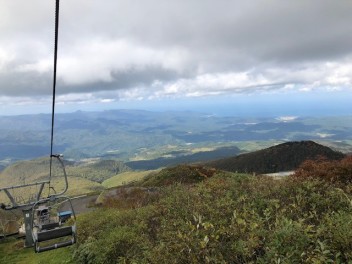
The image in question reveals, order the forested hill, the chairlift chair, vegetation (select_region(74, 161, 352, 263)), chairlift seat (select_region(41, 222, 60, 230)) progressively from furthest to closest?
the forested hill
chairlift seat (select_region(41, 222, 60, 230))
the chairlift chair
vegetation (select_region(74, 161, 352, 263))

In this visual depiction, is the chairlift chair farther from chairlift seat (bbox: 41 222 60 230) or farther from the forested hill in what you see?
the forested hill

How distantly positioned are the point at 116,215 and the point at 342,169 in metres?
16.4

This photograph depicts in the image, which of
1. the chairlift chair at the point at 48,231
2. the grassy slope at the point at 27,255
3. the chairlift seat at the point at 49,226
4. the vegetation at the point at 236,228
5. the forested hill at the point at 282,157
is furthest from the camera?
the forested hill at the point at 282,157

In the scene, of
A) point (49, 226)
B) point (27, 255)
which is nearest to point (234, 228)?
point (49, 226)

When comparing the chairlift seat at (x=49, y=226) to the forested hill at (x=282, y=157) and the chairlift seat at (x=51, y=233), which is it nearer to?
the chairlift seat at (x=51, y=233)

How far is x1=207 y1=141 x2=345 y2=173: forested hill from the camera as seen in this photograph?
304ft

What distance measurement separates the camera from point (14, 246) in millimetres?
28344

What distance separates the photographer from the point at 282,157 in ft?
323

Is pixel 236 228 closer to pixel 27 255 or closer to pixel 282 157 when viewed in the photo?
pixel 27 255

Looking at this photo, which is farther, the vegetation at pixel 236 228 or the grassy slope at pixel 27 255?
the grassy slope at pixel 27 255

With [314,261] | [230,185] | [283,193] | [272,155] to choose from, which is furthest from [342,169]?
[272,155]

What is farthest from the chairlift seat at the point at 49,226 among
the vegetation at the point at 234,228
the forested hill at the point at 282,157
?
the forested hill at the point at 282,157

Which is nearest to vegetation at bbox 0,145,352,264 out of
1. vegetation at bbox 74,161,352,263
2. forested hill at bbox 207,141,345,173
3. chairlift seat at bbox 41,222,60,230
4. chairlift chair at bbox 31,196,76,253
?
vegetation at bbox 74,161,352,263

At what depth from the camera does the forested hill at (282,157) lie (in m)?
92.6
